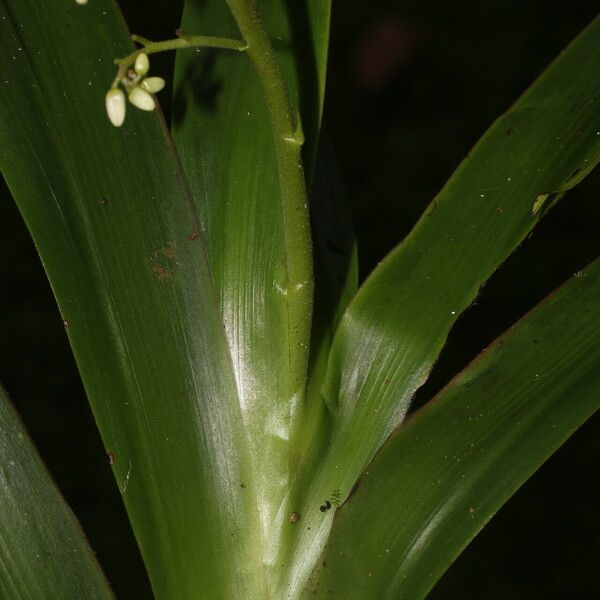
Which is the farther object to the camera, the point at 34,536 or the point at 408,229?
the point at 408,229

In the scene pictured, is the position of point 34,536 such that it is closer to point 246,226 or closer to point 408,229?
point 246,226

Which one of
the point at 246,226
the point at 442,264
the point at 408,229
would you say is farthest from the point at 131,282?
the point at 408,229

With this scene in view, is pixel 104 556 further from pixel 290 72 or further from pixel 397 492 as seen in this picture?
pixel 290 72

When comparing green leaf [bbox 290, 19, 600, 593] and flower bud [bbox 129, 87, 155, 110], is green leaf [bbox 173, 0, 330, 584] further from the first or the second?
flower bud [bbox 129, 87, 155, 110]

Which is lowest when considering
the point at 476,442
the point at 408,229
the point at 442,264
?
the point at 476,442

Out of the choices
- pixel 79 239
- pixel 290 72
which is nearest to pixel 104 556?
pixel 79 239

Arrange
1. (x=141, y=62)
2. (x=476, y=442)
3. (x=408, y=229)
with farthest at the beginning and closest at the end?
(x=408, y=229), (x=476, y=442), (x=141, y=62)

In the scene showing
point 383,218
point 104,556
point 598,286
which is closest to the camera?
point 598,286
